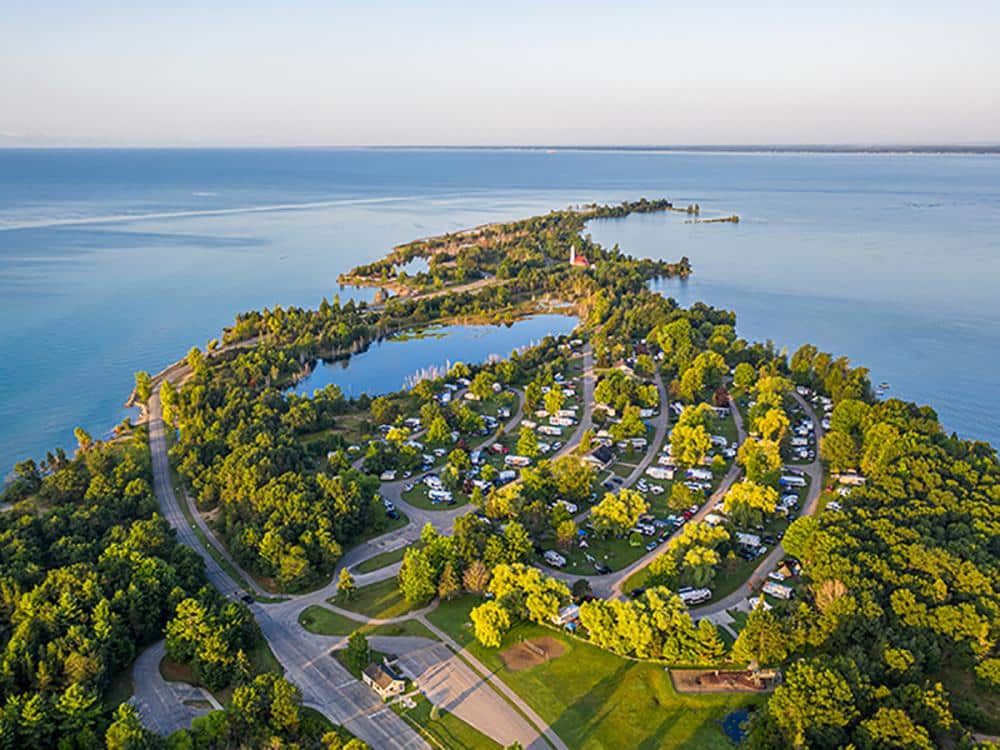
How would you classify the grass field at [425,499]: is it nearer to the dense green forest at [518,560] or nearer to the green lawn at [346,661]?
the dense green forest at [518,560]

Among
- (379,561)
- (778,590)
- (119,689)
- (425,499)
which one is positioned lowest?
(119,689)

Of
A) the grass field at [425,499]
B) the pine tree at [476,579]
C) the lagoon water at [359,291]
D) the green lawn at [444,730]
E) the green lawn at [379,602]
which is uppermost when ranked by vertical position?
the lagoon water at [359,291]

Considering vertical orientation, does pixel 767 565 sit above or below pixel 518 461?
below

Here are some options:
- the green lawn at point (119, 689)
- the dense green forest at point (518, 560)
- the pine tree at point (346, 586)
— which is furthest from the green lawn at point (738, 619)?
the green lawn at point (119, 689)

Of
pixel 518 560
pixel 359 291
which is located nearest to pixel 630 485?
pixel 518 560

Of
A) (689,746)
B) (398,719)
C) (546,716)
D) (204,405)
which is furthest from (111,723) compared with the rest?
(204,405)

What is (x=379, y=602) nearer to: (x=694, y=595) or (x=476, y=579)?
(x=476, y=579)

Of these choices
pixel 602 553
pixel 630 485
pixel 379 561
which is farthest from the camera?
pixel 630 485

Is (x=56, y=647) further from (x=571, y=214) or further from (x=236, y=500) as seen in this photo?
(x=571, y=214)

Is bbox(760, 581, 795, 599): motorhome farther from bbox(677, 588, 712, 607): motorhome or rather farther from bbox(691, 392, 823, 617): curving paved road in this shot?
bbox(677, 588, 712, 607): motorhome
